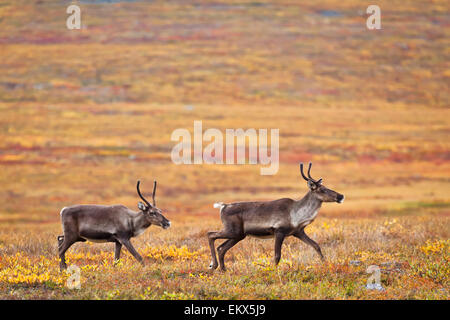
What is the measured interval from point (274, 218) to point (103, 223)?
3.31 meters

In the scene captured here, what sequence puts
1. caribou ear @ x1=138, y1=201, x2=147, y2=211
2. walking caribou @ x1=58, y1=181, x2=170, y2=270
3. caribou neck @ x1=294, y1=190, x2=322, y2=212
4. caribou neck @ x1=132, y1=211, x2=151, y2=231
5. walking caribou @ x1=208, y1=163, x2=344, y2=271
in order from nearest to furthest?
walking caribou @ x1=208, y1=163, x2=344, y2=271 < caribou neck @ x1=294, y1=190, x2=322, y2=212 < walking caribou @ x1=58, y1=181, x2=170, y2=270 < caribou ear @ x1=138, y1=201, x2=147, y2=211 < caribou neck @ x1=132, y1=211, x2=151, y2=231

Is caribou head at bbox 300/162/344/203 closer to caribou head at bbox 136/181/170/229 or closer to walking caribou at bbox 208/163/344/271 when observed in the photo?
walking caribou at bbox 208/163/344/271

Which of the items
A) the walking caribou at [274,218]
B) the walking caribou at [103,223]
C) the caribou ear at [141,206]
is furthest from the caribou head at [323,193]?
the caribou ear at [141,206]

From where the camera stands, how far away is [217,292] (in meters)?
10.4

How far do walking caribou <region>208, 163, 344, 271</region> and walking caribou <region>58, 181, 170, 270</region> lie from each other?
1.29 metres

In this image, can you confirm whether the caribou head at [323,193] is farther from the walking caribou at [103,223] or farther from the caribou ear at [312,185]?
the walking caribou at [103,223]

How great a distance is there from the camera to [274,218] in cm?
1231

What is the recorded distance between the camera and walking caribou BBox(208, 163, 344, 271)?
12305 millimetres

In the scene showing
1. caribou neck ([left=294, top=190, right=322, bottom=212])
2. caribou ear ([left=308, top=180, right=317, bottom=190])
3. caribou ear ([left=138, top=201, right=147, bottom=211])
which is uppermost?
caribou ear ([left=308, top=180, right=317, bottom=190])

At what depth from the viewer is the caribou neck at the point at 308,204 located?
12.4 meters

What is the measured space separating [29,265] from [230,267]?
3899mm

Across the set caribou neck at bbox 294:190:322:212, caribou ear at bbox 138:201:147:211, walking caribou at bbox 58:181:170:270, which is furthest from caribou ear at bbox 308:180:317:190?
caribou ear at bbox 138:201:147:211

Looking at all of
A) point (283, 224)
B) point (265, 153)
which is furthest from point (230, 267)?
point (265, 153)

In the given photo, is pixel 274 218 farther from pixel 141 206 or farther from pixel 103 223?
pixel 103 223
